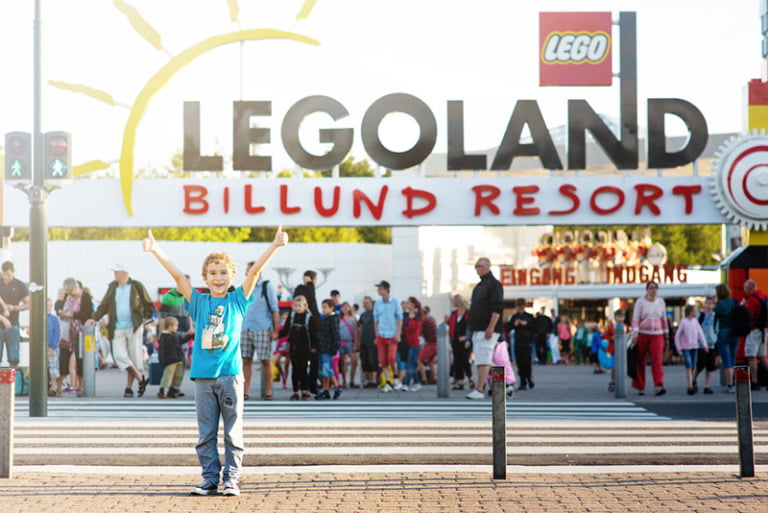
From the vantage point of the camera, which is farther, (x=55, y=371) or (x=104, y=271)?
(x=104, y=271)

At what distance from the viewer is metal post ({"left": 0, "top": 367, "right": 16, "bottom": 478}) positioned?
7891 mm

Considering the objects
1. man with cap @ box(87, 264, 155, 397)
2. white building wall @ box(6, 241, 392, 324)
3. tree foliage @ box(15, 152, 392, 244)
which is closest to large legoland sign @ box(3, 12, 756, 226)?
man with cap @ box(87, 264, 155, 397)

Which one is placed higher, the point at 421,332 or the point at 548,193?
the point at 548,193

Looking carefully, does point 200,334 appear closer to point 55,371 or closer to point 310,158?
point 55,371

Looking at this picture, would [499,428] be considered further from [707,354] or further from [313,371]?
[707,354]

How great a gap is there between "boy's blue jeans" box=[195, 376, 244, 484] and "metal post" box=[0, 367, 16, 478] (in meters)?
1.45

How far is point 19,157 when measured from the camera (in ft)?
43.0

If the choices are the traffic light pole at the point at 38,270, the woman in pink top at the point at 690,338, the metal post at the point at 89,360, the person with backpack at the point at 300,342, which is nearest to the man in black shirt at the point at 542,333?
the woman in pink top at the point at 690,338

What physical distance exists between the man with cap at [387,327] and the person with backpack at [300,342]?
215 centimetres

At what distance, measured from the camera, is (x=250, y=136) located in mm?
21891

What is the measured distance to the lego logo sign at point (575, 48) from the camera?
881 inches

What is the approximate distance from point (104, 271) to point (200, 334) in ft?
114

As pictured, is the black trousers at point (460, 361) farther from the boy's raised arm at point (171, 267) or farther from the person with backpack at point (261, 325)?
the boy's raised arm at point (171, 267)

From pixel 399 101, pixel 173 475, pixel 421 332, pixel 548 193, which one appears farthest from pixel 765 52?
pixel 173 475
